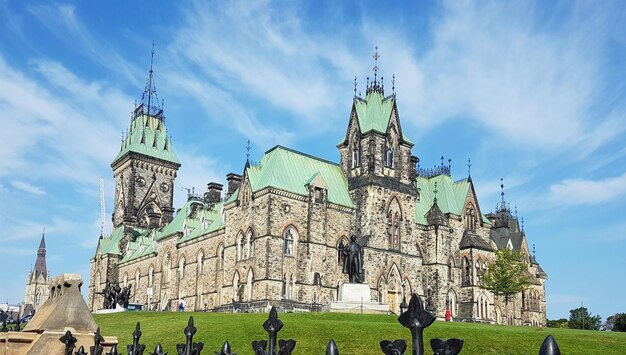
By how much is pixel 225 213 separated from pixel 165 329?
95.8 ft

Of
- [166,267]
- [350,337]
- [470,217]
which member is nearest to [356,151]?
[470,217]

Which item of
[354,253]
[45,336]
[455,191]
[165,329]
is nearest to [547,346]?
[45,336]

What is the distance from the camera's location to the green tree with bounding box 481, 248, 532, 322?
2288 inches

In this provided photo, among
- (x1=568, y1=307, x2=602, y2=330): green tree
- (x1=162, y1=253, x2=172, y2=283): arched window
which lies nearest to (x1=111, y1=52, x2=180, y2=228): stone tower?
(x1=162, y1=253, x2=172, y2=283): arched window

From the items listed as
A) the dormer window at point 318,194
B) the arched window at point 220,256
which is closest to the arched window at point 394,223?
the dormer window at point 318,194

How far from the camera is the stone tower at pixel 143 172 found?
9531 centimetres

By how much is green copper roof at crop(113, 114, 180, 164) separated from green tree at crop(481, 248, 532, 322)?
55817 millimetres

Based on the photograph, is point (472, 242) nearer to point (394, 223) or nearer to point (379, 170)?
point (394, 223)

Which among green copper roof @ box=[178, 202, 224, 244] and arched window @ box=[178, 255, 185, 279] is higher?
green copper roof @ box=[178, 202, 224, 244]

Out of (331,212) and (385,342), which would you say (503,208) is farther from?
(385,342)

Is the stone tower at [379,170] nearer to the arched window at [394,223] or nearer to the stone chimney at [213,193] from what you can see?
the arched window at [394,223]

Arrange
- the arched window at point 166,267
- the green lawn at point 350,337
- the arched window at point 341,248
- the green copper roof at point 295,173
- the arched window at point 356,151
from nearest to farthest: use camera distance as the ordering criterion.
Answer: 1. the green lawn at point 350,337
2. the green copper roof at point 295,173
3. the arched window at point 341,248
4. the arched window at point 356,151
5. the arched window at point 166,267

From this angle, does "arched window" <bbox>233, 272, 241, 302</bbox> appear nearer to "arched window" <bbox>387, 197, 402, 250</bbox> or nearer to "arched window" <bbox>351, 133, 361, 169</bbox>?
"arched window" <bbox>387, 197, 402, 250</bbox>

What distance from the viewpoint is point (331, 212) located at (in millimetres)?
58031
